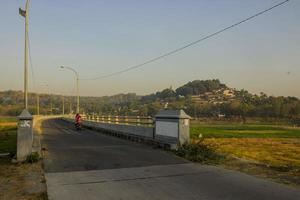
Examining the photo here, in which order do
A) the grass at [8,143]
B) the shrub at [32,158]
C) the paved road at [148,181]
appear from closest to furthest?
the paved road at [148,181], the shrub at [32,158], the grass at [8,143]

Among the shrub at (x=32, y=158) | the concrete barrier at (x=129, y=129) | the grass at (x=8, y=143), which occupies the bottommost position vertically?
the grass at (x=8, y=143)

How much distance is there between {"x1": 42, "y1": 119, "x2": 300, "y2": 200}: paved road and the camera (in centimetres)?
895

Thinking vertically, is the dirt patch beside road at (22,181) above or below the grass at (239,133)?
above

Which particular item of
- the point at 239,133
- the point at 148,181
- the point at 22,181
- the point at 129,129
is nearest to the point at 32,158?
the point at 22,181

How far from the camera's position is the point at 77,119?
39281mm

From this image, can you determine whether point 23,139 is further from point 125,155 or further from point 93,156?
point 125,155

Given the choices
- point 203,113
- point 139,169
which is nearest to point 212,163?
point 139,169

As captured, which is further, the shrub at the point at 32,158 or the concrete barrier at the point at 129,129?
the concrete barrier at the point at 129,129

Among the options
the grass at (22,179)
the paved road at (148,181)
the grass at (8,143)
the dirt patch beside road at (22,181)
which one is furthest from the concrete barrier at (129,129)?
the dirt patch beside road at (22,181)

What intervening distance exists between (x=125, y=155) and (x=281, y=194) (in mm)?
7988

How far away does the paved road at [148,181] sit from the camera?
895 cm

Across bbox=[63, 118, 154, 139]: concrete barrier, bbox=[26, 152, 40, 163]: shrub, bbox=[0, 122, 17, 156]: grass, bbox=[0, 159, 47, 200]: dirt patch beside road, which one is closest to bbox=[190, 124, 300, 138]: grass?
bbox=[63, 118, 154, 139]: concrete barrier

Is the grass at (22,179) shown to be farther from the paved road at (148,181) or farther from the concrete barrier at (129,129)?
the concrete barrier at (129,129)

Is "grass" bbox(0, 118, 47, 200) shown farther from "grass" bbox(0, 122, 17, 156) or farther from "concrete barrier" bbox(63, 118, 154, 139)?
"concrete barrier" bbox(63, 118, 154, 139)
